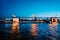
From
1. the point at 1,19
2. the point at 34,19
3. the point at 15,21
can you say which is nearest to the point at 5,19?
the point at 1,19

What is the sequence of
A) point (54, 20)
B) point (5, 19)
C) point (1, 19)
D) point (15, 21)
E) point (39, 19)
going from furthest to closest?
point (39, 19) < point (5, 19) < point (1, 19) < point (54, 20) < point (15, 21)

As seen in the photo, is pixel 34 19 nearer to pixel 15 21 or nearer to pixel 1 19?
pixel 1 19

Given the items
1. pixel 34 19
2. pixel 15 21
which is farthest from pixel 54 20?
pixel 34 19

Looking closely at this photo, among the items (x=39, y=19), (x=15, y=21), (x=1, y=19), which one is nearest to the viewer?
(x=15, y=21)

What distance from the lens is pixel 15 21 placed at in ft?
85.6

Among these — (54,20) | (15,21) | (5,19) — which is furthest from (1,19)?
(54,20)

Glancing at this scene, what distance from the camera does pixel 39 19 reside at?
37906 millimetres

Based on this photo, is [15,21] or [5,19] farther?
[5,19]

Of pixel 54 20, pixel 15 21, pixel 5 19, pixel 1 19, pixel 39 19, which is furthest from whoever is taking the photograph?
pixel 39 19

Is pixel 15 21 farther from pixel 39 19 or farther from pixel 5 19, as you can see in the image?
pixel 39 19

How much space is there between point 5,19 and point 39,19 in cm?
737

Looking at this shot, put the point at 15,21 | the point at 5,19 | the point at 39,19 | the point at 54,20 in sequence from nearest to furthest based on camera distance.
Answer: the point at 15,21 < the point at 54,20 < the point at 5,19 < the point at 39,19

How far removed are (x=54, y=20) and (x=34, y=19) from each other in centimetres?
956

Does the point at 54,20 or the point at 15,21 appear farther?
the point at 54,20
